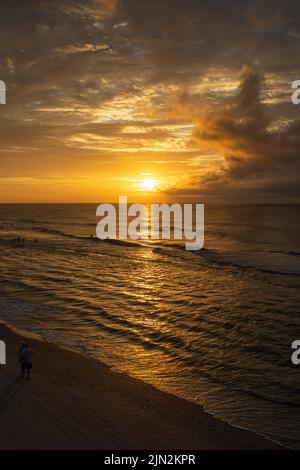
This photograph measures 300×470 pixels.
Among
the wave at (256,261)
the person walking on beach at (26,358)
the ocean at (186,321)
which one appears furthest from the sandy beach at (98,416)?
the wave at (256,261)

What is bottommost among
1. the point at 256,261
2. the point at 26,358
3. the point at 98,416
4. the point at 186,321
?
the point at 98,416

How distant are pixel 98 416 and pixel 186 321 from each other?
13.4 meters

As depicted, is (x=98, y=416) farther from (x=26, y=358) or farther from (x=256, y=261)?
(x=256, y=261)

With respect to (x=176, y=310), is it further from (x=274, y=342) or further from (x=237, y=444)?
(x=237, y=444)

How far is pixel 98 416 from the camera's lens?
46.2 feet

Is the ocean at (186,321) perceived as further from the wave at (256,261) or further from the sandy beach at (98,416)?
the sandy beach at (98,416)

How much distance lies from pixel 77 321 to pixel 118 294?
829 cm

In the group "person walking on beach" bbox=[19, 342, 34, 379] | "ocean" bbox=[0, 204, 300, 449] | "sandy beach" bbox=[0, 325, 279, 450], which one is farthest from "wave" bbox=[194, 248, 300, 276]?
"person walking on beach" bbox=[19, 342, 34, 379]

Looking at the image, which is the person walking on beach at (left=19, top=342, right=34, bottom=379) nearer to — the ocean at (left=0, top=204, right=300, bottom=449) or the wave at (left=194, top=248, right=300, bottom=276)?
the ocean at (left=0, top=204, right=300, bottom=449)

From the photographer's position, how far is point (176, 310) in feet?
96.9

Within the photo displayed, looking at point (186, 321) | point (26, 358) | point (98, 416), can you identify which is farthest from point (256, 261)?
point (98, 416)

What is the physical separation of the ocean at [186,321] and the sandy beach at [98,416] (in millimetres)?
1015

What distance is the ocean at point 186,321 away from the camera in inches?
673

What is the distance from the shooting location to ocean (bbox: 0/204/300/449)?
1709 centimetres
